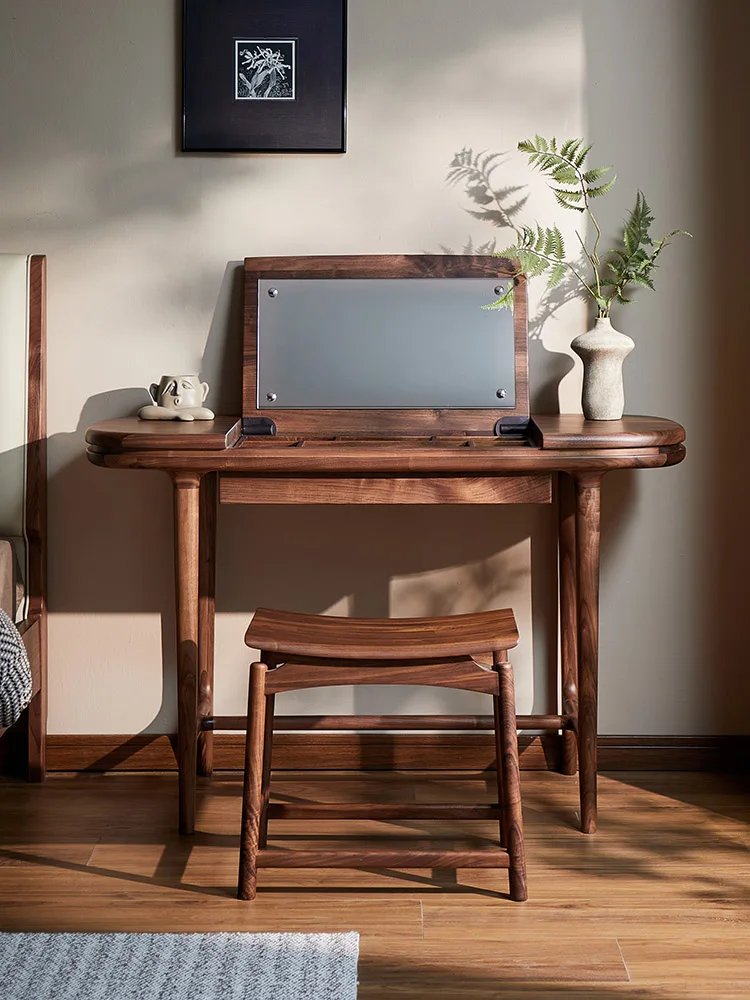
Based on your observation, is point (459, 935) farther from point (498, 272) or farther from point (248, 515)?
point (498, 272)

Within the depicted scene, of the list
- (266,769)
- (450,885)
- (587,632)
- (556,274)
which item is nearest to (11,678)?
(266,769)

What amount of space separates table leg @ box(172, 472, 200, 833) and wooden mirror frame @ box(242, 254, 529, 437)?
36cm

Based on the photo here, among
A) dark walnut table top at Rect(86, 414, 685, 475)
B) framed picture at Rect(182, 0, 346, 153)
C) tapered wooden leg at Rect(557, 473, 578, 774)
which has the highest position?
framed picture at Rect(182, 0, 346, 153)

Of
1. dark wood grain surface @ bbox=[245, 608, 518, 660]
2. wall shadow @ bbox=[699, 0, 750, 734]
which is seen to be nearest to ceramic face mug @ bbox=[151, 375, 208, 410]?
dark wood grain surface @ bbox=[245, 608, 518, 660]

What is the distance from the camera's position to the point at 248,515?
2.59 meters

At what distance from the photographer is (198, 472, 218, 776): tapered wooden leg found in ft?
8.25

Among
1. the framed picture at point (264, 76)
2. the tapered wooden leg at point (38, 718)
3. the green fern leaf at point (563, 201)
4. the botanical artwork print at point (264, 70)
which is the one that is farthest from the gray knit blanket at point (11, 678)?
the green fern leaf at point (563, 201)

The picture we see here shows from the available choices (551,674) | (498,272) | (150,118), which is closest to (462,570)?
(551,674)

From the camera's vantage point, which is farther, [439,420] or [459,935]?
[439,420]

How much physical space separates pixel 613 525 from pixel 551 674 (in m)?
0.39

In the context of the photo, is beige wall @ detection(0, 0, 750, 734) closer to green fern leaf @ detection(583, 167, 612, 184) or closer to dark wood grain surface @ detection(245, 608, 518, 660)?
green fern leaf @ detection(583, 167, 612, 184)

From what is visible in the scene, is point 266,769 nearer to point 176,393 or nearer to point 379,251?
point 176,393

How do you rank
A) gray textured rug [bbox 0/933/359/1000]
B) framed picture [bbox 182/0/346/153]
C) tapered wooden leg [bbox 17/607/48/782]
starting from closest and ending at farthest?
gray textured rug [bbox 0/933/359/1000] < framed picture [bbox 182/0/346/153] < tapered wooden leg [bbox 17/607/48/782]

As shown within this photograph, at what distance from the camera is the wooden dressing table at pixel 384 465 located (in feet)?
7.00
